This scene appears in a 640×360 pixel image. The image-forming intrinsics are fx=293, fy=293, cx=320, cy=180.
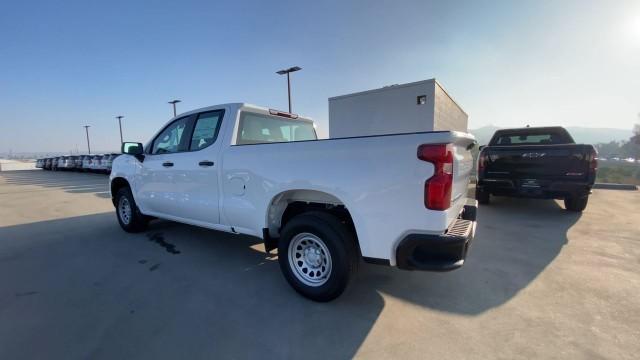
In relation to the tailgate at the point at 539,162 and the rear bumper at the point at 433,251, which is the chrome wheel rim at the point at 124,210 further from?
the tailgate at the point at 539,162

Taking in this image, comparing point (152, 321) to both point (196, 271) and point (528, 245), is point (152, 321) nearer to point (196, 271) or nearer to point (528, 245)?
point (196, 271)

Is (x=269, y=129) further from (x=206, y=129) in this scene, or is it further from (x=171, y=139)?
(x=171, y=139)

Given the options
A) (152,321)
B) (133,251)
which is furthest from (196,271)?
(133,251)

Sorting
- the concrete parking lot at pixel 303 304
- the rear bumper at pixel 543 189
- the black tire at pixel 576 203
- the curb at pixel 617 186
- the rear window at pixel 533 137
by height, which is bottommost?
the concrete parking lot at pixel 303 304

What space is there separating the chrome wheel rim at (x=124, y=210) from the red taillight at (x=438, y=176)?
5248 mm

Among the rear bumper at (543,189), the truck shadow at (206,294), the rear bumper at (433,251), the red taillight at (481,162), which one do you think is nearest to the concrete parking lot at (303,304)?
the truck shadow at (206,294)

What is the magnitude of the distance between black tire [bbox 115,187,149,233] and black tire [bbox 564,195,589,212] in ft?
27.7

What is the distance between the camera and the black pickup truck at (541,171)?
547cm

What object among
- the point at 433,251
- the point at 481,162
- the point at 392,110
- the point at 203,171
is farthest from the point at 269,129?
the point at 392,110

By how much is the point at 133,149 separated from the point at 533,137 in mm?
9328

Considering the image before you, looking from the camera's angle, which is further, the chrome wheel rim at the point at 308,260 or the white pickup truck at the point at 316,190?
the chrome wheel rim at the point at 308,260

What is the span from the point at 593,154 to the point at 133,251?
8051 mm

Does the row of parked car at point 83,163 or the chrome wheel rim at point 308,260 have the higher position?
the row of parked car at point 83,163

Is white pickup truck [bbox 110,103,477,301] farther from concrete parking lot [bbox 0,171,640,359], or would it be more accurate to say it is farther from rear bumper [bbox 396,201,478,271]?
concrete parking lot [bbox 0,171,640,359]
